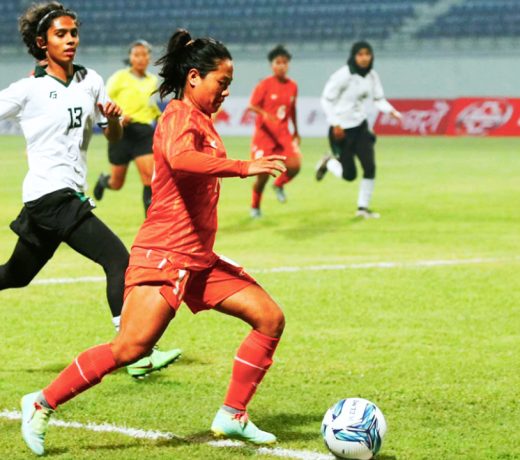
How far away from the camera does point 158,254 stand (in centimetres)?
508

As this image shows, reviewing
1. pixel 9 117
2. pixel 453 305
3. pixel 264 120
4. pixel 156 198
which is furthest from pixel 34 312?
pixel 264 120

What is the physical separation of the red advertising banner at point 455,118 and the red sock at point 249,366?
29.2 metres

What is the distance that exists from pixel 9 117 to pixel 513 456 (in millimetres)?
3330

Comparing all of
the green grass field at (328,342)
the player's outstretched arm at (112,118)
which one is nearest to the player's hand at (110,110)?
the player's outstretched arm at (112,118)

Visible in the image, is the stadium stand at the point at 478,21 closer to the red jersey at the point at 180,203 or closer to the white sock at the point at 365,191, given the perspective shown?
the white sock at the point at 365,191

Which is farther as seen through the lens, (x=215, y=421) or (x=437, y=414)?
(x=437, y=414)

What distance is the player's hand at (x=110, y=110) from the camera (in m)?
6.68

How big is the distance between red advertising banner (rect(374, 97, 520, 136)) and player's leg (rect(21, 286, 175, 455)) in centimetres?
2954

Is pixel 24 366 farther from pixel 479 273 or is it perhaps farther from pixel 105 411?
pixel 479 273

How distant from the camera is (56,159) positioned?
6.53 metres

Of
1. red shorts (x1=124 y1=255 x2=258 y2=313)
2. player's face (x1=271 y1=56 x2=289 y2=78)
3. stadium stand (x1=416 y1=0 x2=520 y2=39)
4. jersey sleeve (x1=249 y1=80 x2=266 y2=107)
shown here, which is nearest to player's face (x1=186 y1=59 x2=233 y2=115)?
red shorts (x1=124 y1=255 x2=258 y2=313)

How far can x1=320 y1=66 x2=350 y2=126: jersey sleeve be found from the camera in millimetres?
15242

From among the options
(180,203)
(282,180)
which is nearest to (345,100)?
(282,180)

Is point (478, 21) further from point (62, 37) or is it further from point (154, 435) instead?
point (154, 435)
